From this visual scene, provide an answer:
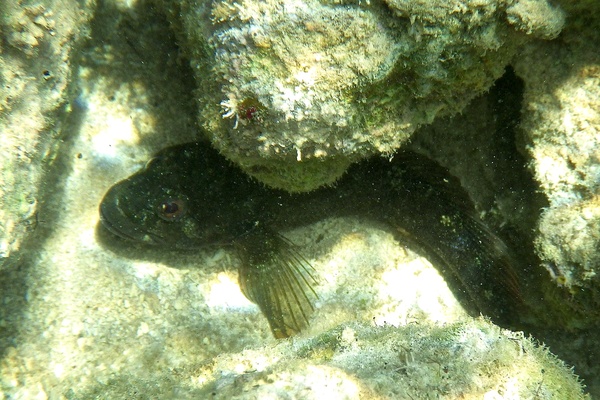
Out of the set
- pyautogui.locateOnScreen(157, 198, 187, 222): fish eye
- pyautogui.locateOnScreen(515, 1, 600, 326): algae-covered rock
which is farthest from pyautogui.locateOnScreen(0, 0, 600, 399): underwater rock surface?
pyautogui.locateOnScreen(157, 198, 187, 222): fish eye

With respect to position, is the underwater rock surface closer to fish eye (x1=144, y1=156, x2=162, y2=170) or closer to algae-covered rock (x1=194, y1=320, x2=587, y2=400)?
algae-covered rock (x1=194, y1=320, x2=587, y2=400)

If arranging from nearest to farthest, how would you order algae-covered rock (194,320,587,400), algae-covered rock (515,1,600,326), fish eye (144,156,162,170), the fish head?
algae-covered rock (194,320,587,400)
algae-covered rock (515,1,600,326)
the fish head
fish eye (144,156,162,170)

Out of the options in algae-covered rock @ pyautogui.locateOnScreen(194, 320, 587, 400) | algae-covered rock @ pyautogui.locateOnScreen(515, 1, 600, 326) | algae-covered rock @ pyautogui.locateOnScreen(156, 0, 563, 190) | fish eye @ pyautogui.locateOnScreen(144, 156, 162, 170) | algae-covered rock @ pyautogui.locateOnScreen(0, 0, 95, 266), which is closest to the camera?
algae-covered rock @ pyautogui.locateOnScreen(194, 320, 587, 400)

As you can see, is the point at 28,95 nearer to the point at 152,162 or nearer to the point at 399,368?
the point at 152,162

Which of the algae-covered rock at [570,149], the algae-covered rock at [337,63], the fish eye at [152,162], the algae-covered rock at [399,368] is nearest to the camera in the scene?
the algae-covered rock at [399,368]

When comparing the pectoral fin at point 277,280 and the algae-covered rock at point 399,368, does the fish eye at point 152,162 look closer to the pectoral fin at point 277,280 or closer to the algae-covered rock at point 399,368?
the pectoral fin at point 277,280

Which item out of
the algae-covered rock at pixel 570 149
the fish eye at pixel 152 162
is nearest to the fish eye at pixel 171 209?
the fish eye at pixel 152 162

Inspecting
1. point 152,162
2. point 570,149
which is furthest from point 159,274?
point 570,149
